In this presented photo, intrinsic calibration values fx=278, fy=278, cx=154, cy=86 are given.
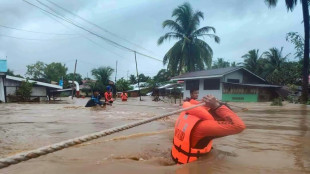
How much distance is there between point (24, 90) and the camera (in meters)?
25.6

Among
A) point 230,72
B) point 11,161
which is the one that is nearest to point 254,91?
point 230,72

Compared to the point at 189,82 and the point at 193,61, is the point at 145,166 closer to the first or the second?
the point at 189,82

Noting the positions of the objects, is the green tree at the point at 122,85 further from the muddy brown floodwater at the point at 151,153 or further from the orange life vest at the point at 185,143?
the orange life vest at the point at 185,143

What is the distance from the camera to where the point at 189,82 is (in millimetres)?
28766

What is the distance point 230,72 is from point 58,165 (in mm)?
22223

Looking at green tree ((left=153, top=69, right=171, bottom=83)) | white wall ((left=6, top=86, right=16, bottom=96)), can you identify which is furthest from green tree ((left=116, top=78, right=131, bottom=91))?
white wall ((left=6, top=86, right=16, bottom=96))

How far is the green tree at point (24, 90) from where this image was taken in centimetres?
2555

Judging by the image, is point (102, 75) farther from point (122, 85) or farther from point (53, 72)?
point (53, 72)

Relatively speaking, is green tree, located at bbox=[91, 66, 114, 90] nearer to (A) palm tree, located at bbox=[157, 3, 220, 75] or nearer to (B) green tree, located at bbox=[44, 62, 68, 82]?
(A) palm tree, located at bbox=[157, 3, 220, 75]

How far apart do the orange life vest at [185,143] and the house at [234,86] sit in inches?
763

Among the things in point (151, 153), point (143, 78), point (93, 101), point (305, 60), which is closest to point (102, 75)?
point (143, 78)

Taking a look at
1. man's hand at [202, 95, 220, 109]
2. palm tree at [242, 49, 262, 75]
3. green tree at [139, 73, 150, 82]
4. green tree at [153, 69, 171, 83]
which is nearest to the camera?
man's hand at [202, 95, 220, 109]

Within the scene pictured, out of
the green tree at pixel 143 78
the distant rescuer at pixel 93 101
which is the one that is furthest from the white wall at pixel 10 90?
the green tree at pixel 143 78

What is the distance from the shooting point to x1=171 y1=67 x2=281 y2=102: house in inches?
956
